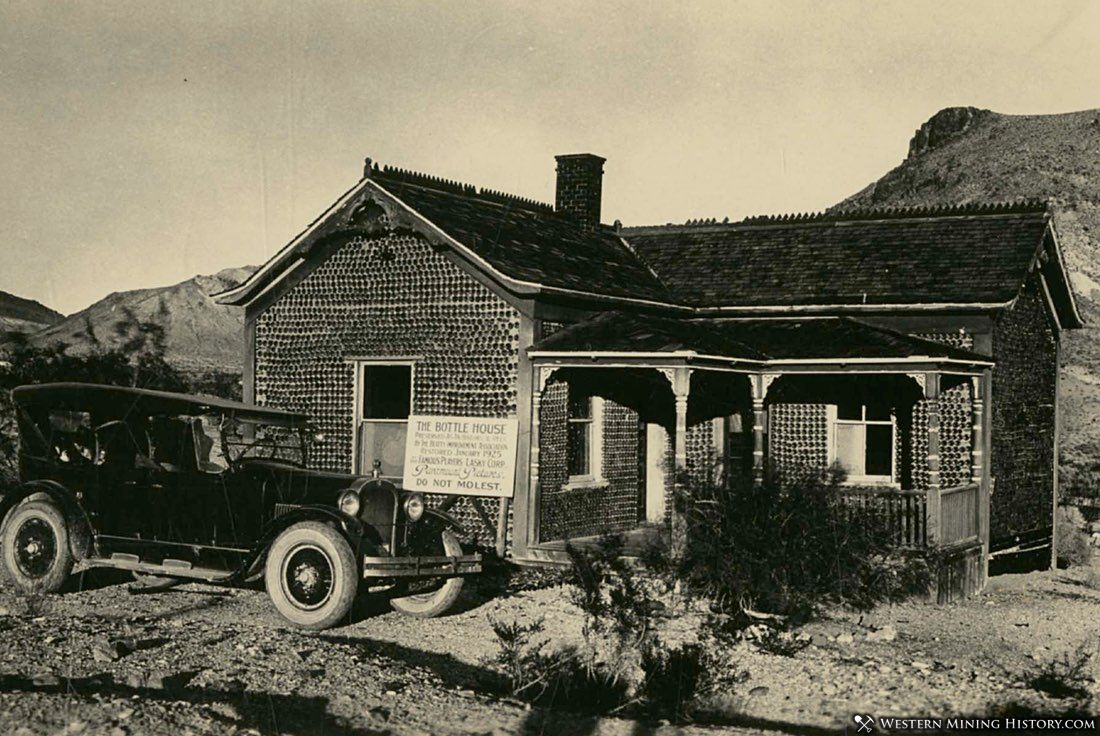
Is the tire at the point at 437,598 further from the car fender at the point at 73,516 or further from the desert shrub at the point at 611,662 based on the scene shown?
the car fender at the point at 73,516

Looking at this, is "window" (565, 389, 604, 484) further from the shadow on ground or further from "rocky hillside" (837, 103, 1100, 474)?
"rocky hillside" (837, 103, 1100, 474)

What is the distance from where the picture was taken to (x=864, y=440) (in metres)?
16.9

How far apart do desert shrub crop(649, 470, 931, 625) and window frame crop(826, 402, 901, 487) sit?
3630mm

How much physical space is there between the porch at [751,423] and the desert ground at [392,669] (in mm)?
2122

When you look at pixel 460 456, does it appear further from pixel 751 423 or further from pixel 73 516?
pixel 751 423

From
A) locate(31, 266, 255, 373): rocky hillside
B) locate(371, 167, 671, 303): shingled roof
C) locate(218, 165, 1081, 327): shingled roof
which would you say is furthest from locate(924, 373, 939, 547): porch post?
locate(31, 266, 255, 373): rocky hillside

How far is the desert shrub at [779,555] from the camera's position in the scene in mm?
11883

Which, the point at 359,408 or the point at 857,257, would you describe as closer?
the point at 359,408

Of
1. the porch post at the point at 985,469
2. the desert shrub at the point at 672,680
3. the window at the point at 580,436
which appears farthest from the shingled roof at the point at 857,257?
the desert shrub at the point at 672,680

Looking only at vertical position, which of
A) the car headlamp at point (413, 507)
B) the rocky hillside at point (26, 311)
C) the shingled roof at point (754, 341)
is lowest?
the car headlamp at point (413, 507)

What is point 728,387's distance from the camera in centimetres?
1770

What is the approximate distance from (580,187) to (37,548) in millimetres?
10496

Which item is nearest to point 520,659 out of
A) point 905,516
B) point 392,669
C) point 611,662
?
point 611,662

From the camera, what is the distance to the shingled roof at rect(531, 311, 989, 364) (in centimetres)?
1452
